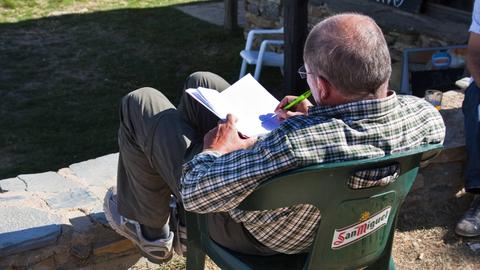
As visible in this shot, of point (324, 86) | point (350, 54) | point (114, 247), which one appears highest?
point (350, 54)

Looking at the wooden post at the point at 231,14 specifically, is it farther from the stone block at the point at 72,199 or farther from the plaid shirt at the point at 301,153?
the plaid shirt at the point at 301,153

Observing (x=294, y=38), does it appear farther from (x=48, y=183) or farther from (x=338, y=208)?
(x=338, y=208)

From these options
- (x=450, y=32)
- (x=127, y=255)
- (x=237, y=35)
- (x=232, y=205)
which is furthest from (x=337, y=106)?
(x=237, y=35)

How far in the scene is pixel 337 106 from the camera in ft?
5.90

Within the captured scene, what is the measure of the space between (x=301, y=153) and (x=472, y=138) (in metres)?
1.77

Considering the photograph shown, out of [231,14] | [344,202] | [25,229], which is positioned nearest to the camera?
[344,202]

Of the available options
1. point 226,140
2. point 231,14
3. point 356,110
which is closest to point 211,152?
point 226,140

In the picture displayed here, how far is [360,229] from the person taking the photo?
1916mm

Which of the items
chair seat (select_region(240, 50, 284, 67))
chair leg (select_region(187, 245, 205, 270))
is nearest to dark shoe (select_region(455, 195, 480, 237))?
chair leg (select_region(187, 245, 205, 270))

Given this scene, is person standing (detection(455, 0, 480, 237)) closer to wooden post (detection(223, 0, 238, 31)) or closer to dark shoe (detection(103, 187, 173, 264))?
dark shoe (detection(103, 187, 173, 264))

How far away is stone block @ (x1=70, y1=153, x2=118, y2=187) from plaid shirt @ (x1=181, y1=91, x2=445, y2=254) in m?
1.47

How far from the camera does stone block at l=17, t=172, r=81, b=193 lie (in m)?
3.22

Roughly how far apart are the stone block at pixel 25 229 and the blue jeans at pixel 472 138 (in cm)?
200

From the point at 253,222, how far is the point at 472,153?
5.49 feet
